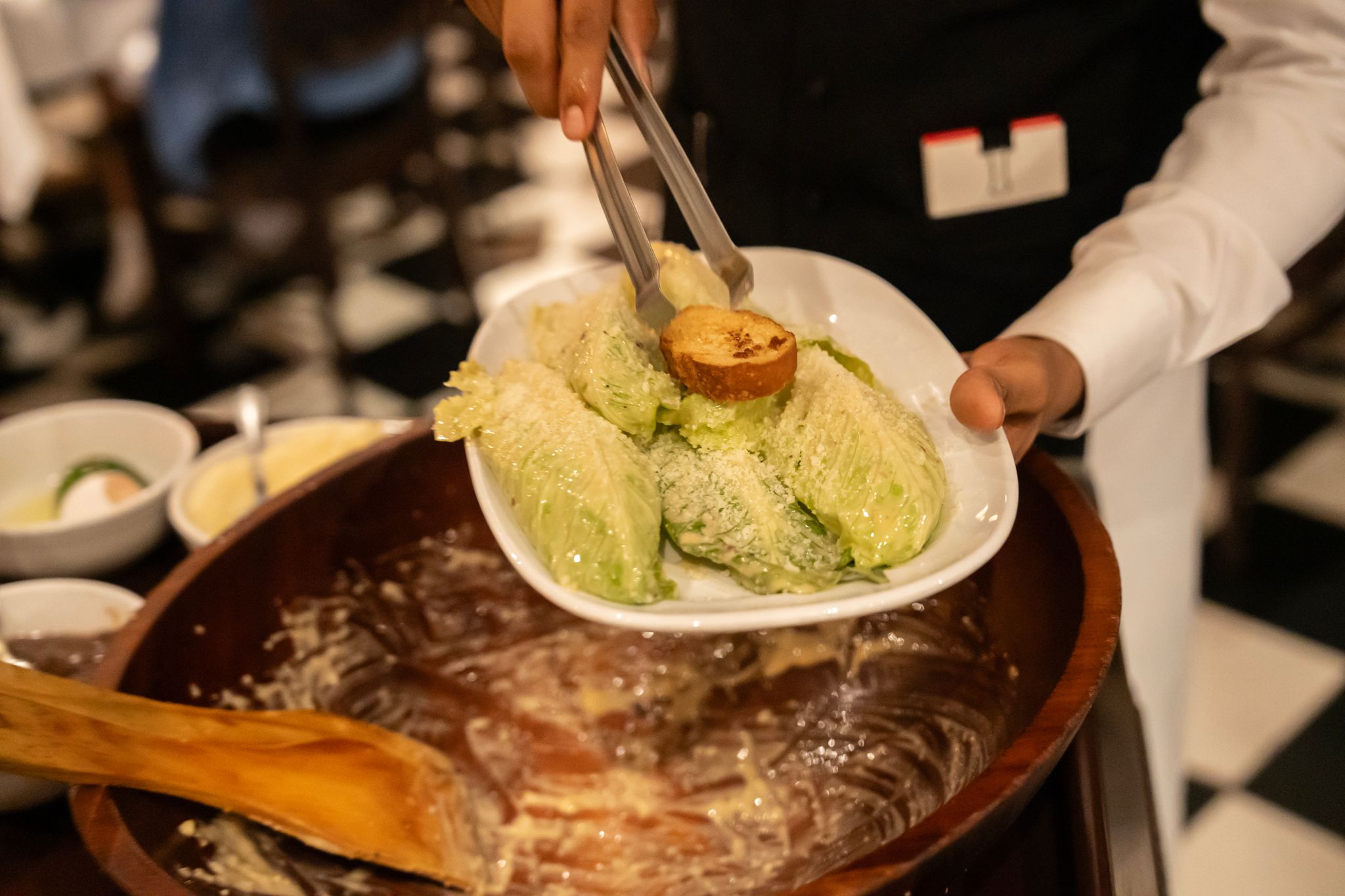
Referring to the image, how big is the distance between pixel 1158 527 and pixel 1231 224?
0.46 meters

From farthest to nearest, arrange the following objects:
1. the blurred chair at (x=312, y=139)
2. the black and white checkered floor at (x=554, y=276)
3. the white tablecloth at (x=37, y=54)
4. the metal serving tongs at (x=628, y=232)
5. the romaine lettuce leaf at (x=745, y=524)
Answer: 1. the white tablecloth at (x=37, y=54)
2. the blurred chair at (x=312, y=139)
3. the black and white checkered floor at (x=554, y=276)
4. the metal serving tongs at (x=628, y=232)
5. the romaine lettuce leaf at (x=745, y=524)

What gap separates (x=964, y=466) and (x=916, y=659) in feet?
0.60

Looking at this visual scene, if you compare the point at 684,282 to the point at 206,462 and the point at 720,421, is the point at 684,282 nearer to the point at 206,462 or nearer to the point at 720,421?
the point at 720,421

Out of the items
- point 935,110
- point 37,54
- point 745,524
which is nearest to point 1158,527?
point 935,110

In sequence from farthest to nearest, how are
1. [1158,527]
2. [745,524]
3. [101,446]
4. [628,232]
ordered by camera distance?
1. [1158,527]
2. [101,446]
3. [628,232]
4. [745,524]

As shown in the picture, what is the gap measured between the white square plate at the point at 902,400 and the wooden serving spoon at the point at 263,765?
21 cm

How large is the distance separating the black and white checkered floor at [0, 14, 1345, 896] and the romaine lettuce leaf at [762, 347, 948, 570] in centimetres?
95

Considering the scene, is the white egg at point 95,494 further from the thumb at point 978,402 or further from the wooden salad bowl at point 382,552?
the thumb at point 978,402

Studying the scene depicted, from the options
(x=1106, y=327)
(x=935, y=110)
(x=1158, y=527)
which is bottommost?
(x=1158, y=527)

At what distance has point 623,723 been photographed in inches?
35.4

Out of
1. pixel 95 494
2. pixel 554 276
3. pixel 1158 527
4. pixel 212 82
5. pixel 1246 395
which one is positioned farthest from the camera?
pixel 212 82

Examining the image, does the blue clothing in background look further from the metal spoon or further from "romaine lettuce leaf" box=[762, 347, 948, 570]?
"romaine lettuce leaf" box=[762, 347, 948, 570]

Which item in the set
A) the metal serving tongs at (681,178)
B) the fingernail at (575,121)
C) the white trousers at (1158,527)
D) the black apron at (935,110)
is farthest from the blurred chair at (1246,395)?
the fingernail at (575,121)

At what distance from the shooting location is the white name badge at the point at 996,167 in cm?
112
